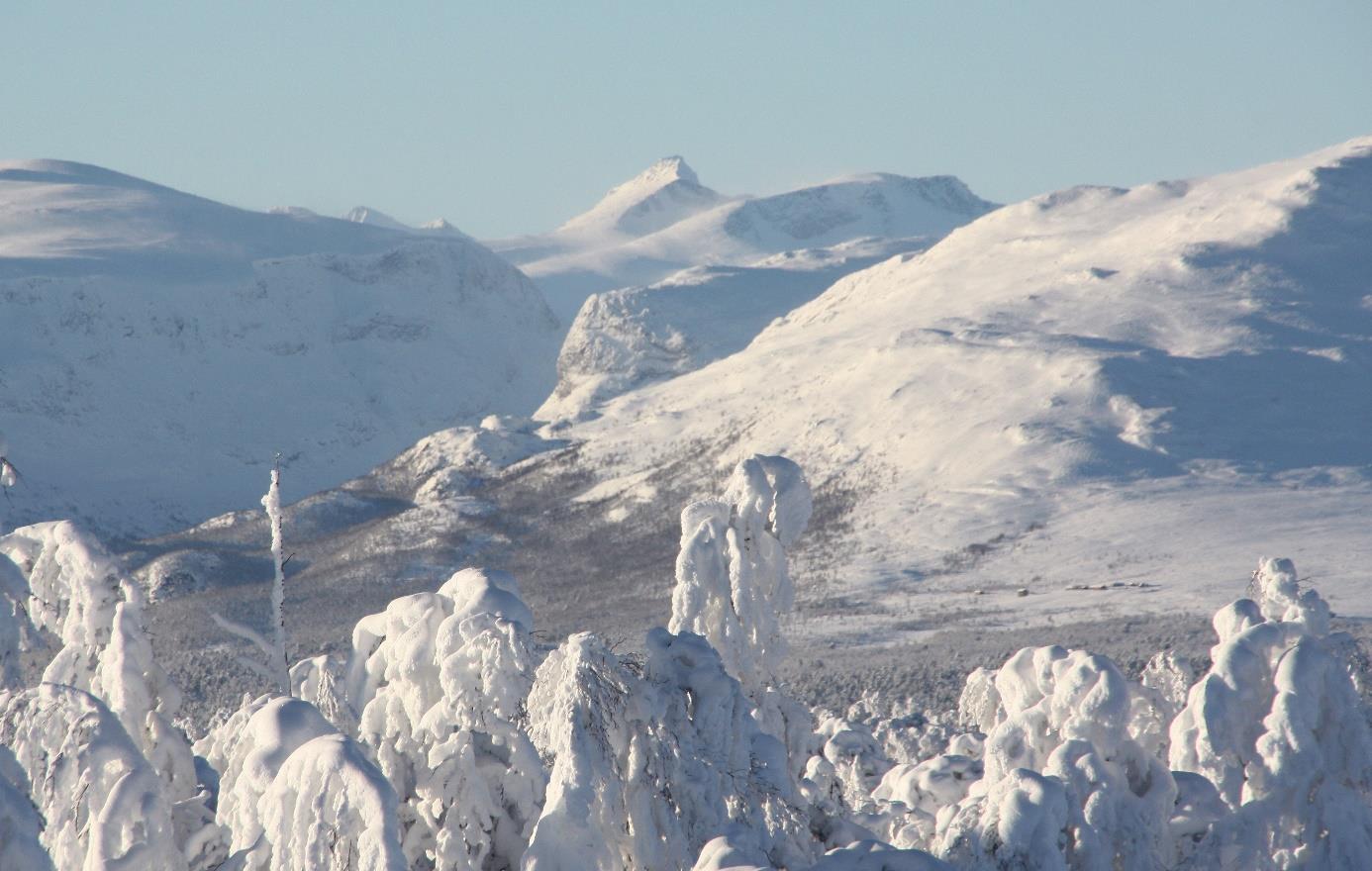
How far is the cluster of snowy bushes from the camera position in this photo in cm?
1422

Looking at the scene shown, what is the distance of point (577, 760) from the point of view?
14914 mm

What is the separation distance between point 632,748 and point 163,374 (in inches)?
6644

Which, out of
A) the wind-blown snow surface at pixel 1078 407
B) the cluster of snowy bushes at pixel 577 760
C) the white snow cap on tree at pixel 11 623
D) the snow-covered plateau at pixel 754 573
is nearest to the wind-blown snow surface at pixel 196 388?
the snow-covered plateau at pixel 754 573

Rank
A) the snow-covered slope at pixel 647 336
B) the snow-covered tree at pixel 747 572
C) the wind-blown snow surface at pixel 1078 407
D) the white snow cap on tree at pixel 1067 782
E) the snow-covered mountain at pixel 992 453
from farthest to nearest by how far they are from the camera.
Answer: the snow-covered slope at pixel 647 336 < the wind-blown snow surface at pixel 1078 407 < the snow-covered mountain at pixel 992 453 < the snow-covered tree at pixel 747 572 < the white snow cap on tree at pixel 1067 782

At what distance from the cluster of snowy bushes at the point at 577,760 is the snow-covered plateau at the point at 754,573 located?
45 mm

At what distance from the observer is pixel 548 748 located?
15.5m

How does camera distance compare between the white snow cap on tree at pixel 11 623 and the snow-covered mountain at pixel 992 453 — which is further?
the snow-covered mountain at pixel 992 453

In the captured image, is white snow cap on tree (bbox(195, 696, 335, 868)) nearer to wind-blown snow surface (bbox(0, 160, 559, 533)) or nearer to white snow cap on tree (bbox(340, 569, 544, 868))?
white snow cap on tree (bbox(340, 569, 544, 868))

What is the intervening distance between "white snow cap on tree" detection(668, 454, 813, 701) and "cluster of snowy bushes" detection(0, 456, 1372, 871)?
0.24 ft

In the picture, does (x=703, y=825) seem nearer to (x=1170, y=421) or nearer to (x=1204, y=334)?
(x=1170, y=421)

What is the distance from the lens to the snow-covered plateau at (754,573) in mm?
15625

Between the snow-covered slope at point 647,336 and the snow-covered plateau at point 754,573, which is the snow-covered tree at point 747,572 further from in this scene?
the snow-covered slope at point 647,336

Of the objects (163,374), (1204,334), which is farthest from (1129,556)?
(163,374)

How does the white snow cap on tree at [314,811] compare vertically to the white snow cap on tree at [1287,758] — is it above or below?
above
